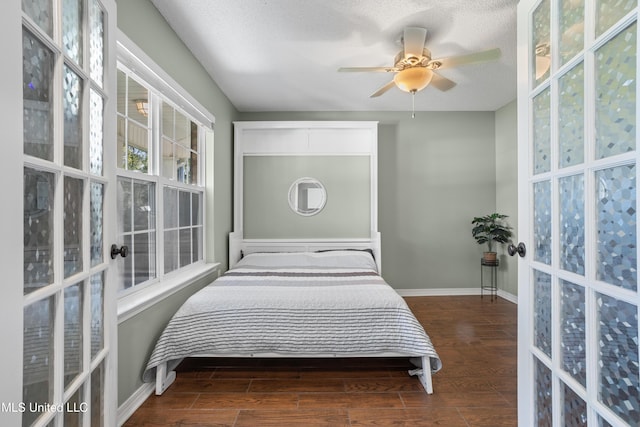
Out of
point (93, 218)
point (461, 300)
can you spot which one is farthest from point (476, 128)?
point (93, 218)

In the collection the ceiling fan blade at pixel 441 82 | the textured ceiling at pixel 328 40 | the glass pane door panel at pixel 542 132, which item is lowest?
the glass pane door panel at pixel 542 132

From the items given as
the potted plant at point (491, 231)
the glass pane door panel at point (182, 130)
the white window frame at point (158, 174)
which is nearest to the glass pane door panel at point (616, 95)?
the white window frame at point (158, 174)

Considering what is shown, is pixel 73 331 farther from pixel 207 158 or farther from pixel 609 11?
pixel 207 158

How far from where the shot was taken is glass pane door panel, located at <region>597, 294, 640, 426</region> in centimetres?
83

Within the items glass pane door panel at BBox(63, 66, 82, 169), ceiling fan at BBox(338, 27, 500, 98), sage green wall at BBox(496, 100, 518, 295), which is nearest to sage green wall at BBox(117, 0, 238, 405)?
glass pane door panel at BBox(63, 66, 82, 169)

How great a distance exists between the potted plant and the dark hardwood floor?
5.09 ft

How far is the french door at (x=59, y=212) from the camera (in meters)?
0.74

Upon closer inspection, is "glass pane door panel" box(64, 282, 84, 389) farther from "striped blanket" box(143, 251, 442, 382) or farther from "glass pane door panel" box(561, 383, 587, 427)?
"glass pane door panel" box(561, 383, 587, 427)

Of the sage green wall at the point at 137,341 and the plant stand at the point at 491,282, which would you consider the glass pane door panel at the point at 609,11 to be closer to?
the sage green wall at the point at 137,341

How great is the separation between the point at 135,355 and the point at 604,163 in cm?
239

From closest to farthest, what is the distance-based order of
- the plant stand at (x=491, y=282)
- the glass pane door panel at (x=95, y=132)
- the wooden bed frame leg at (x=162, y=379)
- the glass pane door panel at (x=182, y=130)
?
the glass pane door panel at (x=95, y=132) → the wooden bed frame leg at (x=162, y=379) → the glass pane door panel at (x=182, y=130) → the plant stand at (x=491, y=282)

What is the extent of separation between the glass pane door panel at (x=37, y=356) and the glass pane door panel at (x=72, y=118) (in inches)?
17.3

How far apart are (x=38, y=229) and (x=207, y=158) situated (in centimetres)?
262

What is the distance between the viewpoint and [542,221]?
121cm
